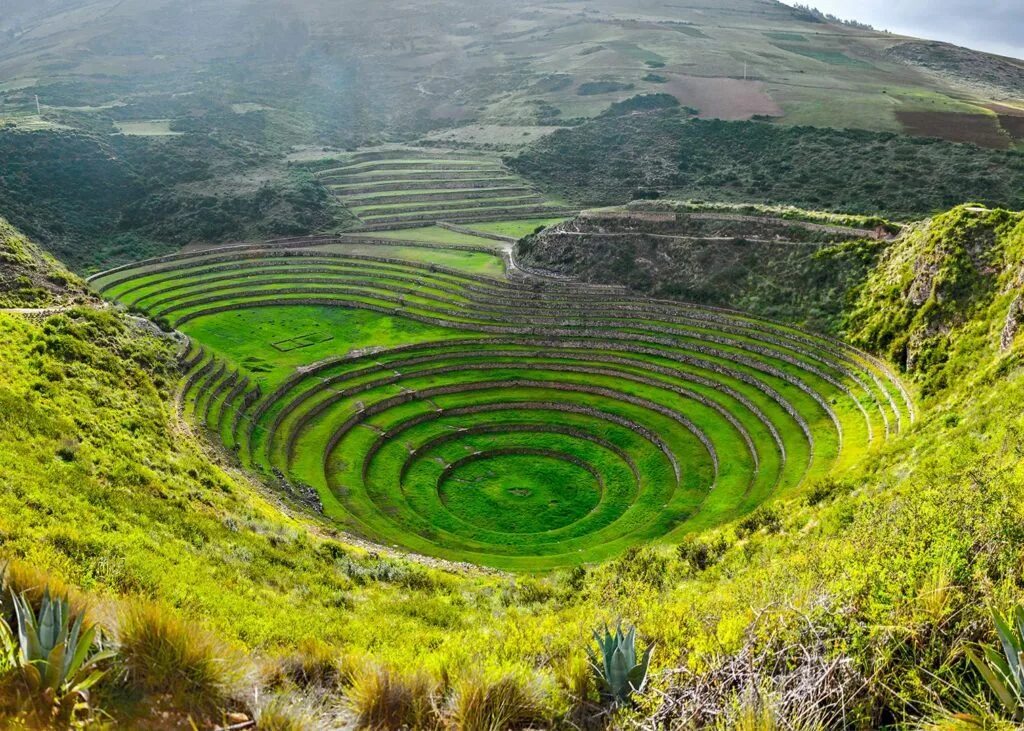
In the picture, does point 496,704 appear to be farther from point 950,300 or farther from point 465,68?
point 465,68

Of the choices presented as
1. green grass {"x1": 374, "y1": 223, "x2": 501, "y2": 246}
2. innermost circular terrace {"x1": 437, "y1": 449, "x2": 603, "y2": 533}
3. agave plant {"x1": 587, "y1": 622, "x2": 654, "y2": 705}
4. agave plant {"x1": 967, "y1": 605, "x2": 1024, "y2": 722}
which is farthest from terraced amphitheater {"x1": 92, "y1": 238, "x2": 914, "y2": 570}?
agave plant {"x1": 967, "y1": 605, "x2": 1024, "y2": 722}

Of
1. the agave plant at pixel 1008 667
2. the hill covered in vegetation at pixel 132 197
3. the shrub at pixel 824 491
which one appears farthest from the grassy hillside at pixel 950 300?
the hill covered in vegetation at pixel 132 197

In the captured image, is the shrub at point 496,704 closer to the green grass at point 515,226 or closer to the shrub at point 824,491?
the shrub at point 824,491

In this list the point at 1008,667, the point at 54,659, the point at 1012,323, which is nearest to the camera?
the point at 1008,667

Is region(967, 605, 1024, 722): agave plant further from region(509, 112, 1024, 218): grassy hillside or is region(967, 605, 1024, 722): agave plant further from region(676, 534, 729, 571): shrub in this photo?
region(509, 112, 1024, 218): grassy hillside

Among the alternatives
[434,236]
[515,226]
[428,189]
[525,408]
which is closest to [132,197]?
[428,189]
